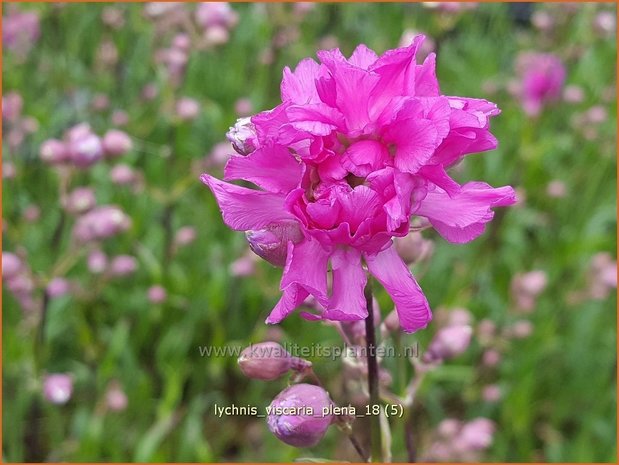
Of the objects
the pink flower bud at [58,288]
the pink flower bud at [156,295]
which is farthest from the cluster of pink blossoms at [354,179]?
the pink flower bud at [156,295]

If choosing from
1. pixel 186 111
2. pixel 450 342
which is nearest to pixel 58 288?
pixel 186 111

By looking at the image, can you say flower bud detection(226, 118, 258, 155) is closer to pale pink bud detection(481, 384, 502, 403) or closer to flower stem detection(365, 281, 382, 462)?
flower stem detection(365, 281, 382, 462)

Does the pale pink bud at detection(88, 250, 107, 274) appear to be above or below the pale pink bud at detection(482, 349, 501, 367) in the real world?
above

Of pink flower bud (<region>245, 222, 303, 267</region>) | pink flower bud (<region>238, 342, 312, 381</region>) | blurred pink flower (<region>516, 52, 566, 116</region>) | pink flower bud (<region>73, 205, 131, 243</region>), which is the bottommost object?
pink flower bud (<region>238, 342, 312, 381</region>)

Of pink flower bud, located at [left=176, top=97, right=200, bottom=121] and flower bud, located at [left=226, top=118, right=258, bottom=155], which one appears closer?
flower bud, located at [left=226, top=118, right=258, bottom=155]

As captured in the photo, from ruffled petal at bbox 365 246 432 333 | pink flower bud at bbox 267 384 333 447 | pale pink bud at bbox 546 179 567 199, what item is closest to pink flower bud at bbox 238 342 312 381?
pink flower bud at bbox 267 384 333 447

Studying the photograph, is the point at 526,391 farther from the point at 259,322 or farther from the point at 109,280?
the point at 109,280

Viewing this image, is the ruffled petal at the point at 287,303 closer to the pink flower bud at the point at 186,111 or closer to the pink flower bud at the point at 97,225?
the pink flower bud at the point at 97,225
